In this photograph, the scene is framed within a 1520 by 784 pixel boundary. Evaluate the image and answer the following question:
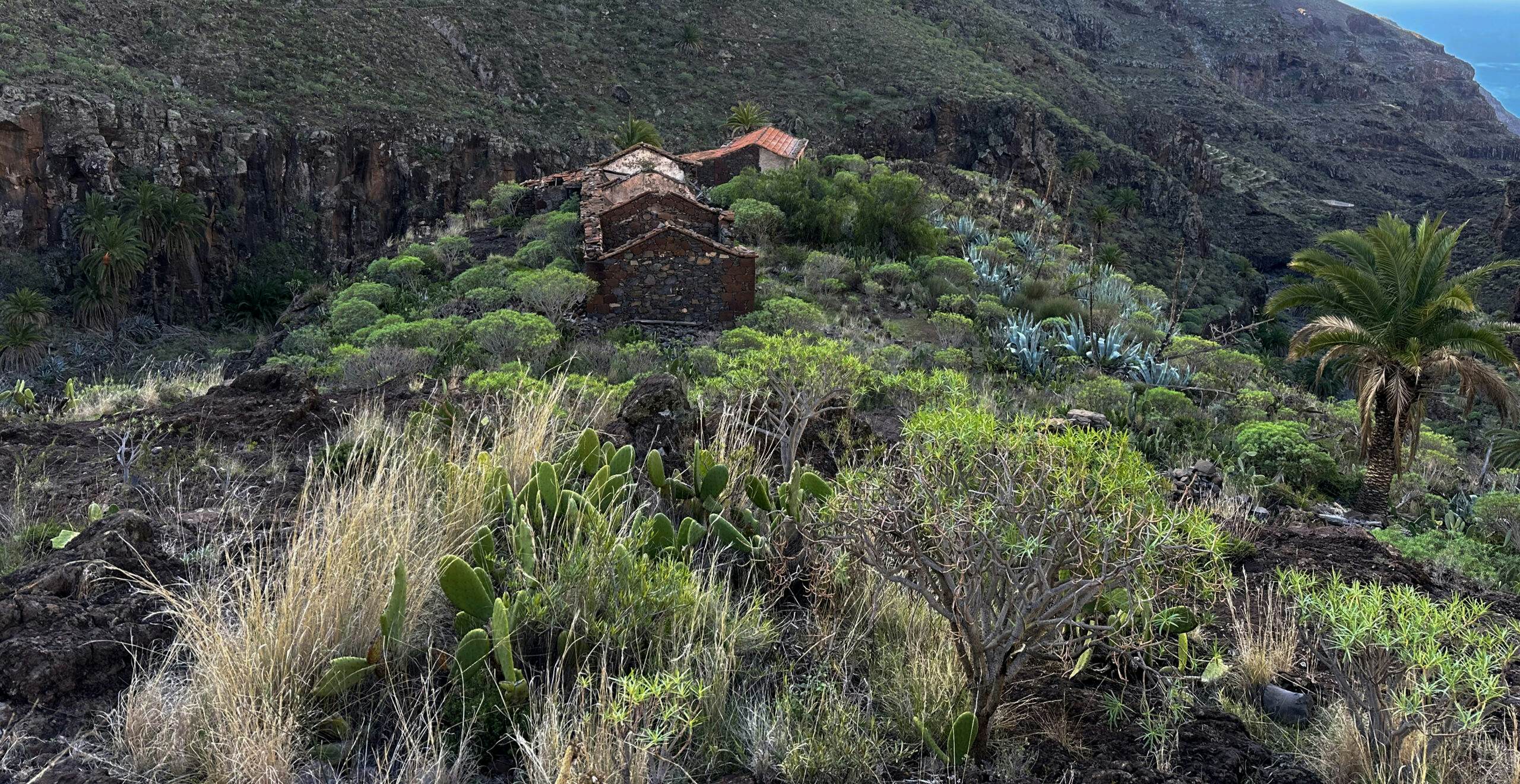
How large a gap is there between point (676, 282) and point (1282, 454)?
28.6ft

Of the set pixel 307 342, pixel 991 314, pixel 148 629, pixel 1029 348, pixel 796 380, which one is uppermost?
pixel 796 380

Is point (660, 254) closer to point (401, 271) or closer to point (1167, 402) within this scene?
point (401, 271)

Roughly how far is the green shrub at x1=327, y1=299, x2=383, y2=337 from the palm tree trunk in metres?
13.0

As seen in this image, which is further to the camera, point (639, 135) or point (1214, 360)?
point (639, 135)

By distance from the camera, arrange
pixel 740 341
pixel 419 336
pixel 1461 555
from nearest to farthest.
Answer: pixel 1461 555, pixel 740 341, pixel 419 336

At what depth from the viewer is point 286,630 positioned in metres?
2.87

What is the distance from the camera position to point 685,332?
47.2ft

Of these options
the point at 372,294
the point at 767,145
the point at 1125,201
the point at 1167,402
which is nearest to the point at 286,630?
the point at 1167,402

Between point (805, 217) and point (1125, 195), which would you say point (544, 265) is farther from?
point (1125, 195)

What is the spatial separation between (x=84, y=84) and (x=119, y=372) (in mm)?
13893

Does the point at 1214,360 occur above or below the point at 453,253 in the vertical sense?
above

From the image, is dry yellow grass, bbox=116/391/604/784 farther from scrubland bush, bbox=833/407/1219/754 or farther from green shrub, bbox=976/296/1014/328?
green shrub, bbox=976/296/1014/328

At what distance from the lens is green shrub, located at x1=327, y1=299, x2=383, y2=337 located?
1449cm

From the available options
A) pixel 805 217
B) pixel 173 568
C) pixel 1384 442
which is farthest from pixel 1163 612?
pixel 805 217
